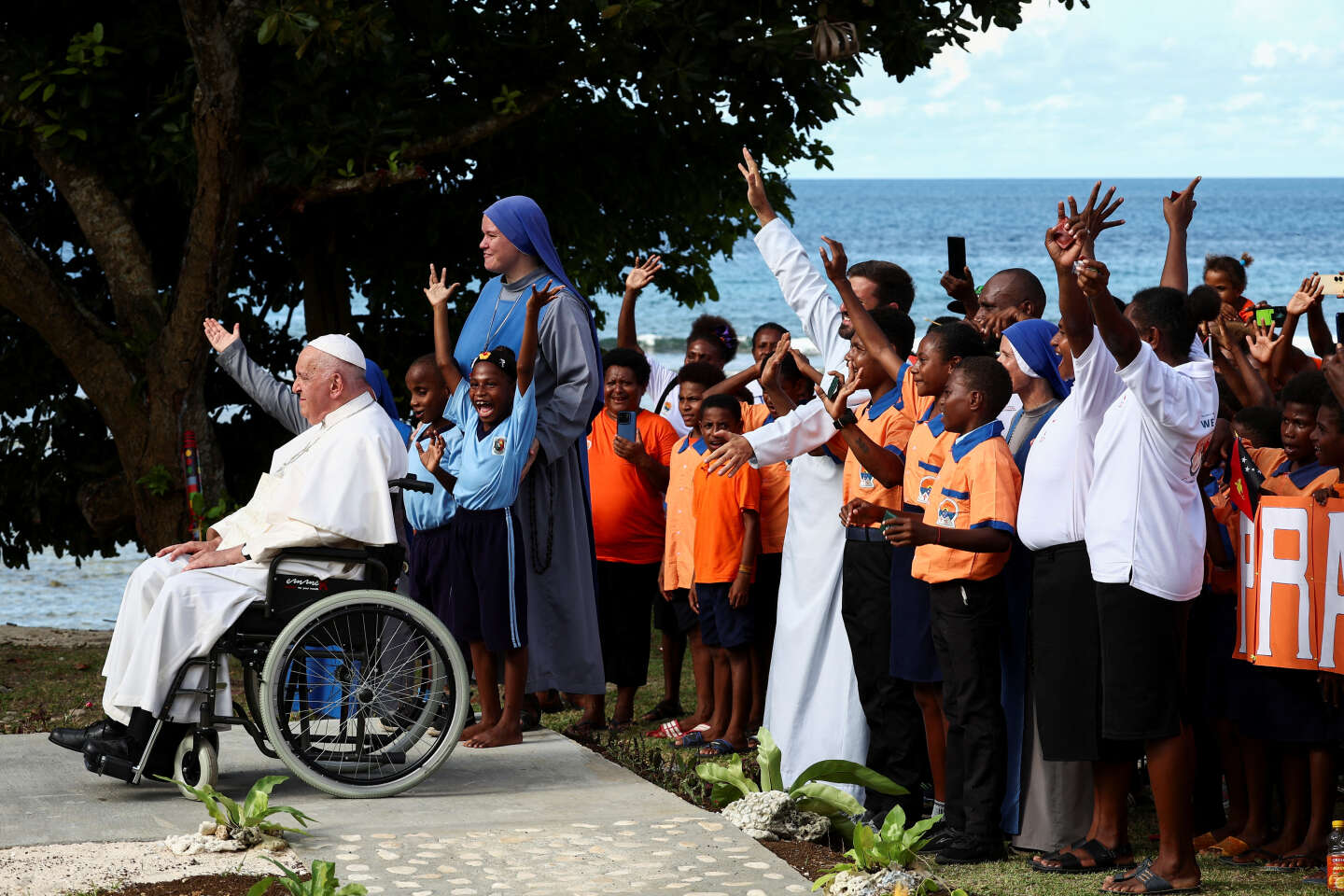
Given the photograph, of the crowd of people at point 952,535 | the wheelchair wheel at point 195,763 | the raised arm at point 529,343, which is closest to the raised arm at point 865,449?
the crowd of people at point 952,535

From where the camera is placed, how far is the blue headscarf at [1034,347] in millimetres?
5414

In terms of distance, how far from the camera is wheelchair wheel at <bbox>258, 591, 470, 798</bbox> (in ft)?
18.6

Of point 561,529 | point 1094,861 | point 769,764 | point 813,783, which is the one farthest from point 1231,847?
point 561,529

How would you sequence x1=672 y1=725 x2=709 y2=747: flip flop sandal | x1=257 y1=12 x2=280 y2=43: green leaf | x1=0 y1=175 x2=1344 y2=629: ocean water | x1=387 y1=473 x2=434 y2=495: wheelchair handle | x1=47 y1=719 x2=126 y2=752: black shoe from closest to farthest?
1. x1=47 y1=719 x2=126 y2=752: black shoe
2. x1=387 y1=473 x2=434 y2=495: wheelchair handle
3. x1=672 y1=725 x2=709 y2=747: flip flop sandal
4. x1=257 y1=12 x2=280 y2=43: green leaf
5. x1=0 y1=175 x2=1344 y2=629: ocean water

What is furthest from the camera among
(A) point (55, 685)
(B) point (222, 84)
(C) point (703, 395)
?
(B) point (222, 84)

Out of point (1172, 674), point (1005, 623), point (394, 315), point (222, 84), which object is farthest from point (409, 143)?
point (1172, 674)

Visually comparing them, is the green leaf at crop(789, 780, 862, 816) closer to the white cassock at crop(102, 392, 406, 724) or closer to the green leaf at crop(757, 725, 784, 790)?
the green leaf at crop(757, 725, 784, 790)

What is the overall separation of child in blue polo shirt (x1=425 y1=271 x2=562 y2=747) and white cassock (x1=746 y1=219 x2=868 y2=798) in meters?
1.10

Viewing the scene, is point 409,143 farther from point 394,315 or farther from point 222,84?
point 394,315

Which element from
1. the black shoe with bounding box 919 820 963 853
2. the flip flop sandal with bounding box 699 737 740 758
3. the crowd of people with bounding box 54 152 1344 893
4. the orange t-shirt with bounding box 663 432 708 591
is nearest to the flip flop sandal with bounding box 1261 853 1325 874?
the crowd of people with bounding box 54 152 1344 893

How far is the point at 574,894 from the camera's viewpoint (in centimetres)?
479

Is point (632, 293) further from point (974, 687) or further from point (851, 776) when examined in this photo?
point (974, 687)

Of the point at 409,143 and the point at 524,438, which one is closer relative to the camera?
the point at 524,438

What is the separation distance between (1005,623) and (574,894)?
1.69 metres
